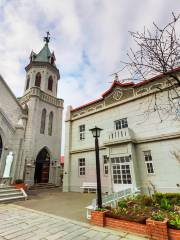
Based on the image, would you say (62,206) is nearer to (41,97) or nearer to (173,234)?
(173,234)

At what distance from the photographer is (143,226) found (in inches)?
185

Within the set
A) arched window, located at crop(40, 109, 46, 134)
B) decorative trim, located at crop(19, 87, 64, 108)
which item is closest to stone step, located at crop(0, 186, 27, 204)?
arched window, located at crop(40, 109, 46, 134)

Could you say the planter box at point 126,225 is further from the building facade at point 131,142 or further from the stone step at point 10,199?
the stone step at point 10,199

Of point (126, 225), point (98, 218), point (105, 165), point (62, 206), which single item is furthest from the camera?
point (105, 165)

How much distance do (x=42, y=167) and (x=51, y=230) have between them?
16.9m

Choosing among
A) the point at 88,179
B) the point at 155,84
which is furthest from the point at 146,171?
the point at 155,84

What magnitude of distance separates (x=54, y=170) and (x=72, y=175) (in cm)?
560

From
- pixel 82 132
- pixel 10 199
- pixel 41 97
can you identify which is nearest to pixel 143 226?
pixel 10 199

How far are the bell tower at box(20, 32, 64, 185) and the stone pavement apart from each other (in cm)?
1328

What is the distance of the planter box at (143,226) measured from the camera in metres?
4.21

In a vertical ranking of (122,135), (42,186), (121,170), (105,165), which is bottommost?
(42,186)

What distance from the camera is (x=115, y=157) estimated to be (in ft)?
42.7

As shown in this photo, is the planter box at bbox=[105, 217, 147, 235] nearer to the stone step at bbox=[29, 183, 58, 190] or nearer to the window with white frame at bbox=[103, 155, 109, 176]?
the window with white frame at bbox=[103, 155, 109, 176]

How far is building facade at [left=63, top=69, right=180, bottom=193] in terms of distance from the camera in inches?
445
